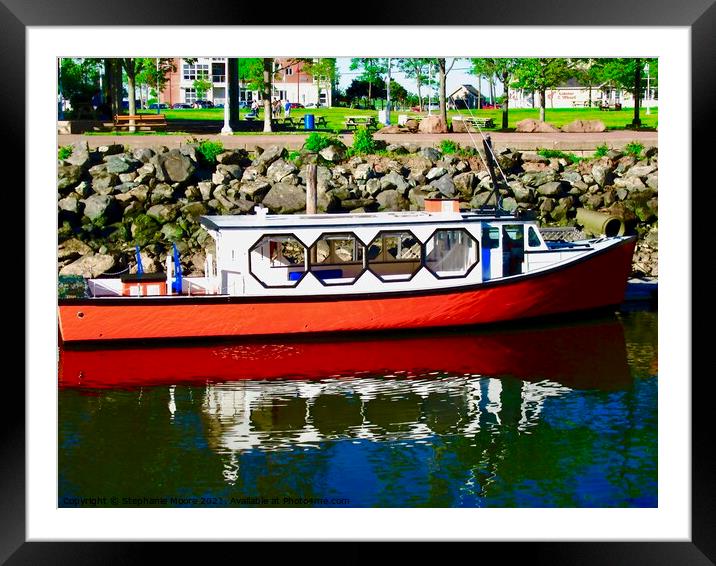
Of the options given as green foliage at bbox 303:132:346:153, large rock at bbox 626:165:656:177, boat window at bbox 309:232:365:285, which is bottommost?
boat window at bbox 309:232:365:285

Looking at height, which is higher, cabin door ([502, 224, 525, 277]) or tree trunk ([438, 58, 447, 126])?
tree trunk ([438, 58, 447, 126])

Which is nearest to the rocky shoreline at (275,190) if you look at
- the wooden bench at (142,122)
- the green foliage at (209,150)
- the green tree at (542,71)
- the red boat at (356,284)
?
the green foliage at (209,150)

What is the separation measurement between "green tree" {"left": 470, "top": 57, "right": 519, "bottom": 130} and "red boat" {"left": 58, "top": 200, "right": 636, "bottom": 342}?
1679cm

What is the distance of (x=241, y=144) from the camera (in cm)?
3762

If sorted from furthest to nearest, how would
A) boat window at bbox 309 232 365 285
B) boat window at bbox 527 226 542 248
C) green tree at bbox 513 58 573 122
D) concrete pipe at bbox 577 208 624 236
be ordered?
green tree at bbox 513 58 573 122 < concrete pipe at bbox 577 208 624 236 < boat window at bbox 527 226 542 248 < boat window at bbox 309 232 365 285

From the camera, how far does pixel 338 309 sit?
2342cm

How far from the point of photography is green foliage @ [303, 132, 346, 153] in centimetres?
3725

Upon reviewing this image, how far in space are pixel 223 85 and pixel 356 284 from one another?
40.1 m

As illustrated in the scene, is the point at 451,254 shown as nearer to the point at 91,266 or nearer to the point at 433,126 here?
the point at 91,266

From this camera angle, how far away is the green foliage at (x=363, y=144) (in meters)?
37.7

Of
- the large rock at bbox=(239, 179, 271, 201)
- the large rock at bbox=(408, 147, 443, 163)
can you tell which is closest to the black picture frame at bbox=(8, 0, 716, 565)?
the large rock at bbox=(239, 179, 271, 201)

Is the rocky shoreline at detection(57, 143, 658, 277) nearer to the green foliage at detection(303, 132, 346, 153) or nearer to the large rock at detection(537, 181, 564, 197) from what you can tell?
the large rock at detection(537, 181, 564, 197)
